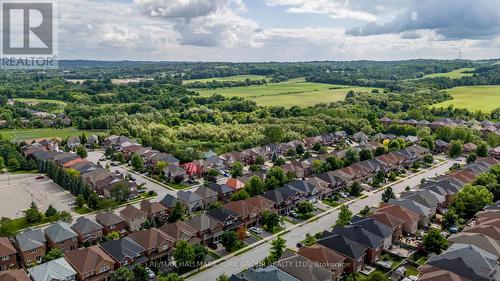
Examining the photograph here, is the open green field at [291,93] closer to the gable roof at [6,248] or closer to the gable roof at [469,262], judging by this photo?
the gable roof at [469,262]

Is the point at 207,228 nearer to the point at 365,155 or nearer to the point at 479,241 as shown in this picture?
the point at 479,241

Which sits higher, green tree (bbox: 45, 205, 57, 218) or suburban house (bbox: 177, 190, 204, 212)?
suburban house (bbox: 177, 190, 204, 212)

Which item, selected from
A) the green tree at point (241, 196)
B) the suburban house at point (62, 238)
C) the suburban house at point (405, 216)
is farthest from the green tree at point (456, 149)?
the suburban house at point (62, 238)

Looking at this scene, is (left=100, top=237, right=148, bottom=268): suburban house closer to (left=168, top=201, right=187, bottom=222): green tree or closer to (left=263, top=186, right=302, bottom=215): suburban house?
(left=168, top=201, right=187, bottom=222): green tree

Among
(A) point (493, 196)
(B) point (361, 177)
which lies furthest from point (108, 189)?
(A) point (493, 196)

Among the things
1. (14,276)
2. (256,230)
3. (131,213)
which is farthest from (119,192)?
(14,276)

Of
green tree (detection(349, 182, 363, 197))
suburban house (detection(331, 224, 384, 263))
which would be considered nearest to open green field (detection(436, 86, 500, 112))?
green tree (detection(349, 182, 363, 197))
